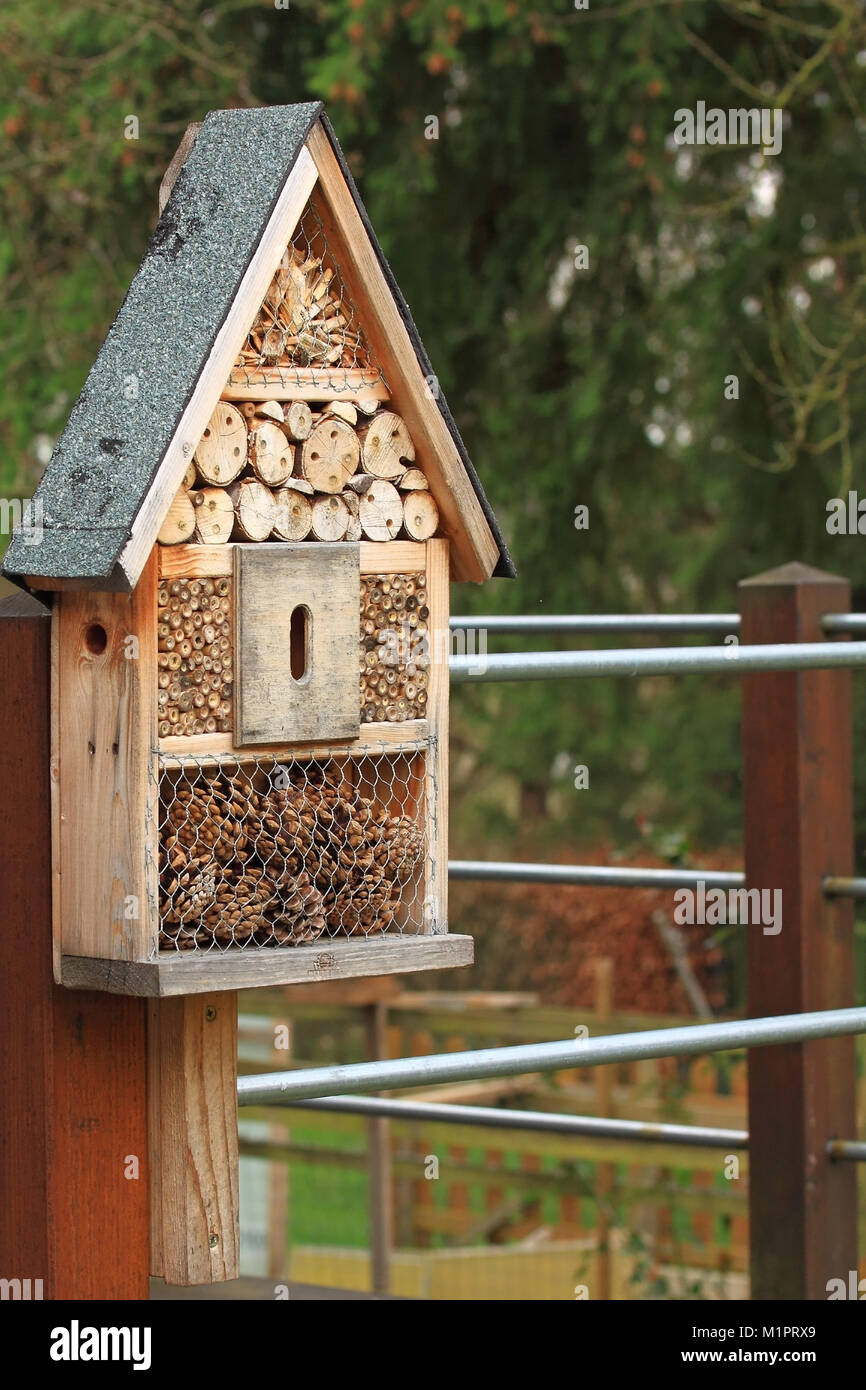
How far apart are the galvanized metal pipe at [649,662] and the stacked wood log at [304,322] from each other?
376 mm

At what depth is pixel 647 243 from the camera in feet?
24.6

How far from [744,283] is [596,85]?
92 cm

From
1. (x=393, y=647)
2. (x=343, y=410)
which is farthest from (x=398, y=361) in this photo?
(x=393, y=647)

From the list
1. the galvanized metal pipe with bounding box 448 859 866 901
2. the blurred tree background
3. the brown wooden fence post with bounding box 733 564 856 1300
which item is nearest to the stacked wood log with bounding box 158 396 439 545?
the galvanized metal pipe with bounding box 448 859 866 901

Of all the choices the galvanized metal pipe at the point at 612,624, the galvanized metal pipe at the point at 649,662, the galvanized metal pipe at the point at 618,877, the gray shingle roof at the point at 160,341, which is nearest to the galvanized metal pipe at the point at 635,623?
the galvanized metal pipe at the point at 612,624

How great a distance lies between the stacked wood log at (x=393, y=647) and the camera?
2018mm

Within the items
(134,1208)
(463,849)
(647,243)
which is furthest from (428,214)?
(134,1208)

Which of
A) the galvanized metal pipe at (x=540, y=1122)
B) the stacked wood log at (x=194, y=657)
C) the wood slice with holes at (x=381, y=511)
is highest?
the wood slice with holes at (x=381, y=511)

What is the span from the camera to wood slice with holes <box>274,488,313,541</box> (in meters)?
1.92

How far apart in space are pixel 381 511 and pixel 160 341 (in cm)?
30

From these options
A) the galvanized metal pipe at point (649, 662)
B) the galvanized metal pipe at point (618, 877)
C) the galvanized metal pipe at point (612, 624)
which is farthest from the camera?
the galvanized metal pipe at point (618, 877)

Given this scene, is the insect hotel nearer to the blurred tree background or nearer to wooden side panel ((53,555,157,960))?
wooden side panel ((53,555,157,960))

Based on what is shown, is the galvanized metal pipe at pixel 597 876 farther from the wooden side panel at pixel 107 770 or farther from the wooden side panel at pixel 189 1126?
the wooden side panel at pixel 107 770
